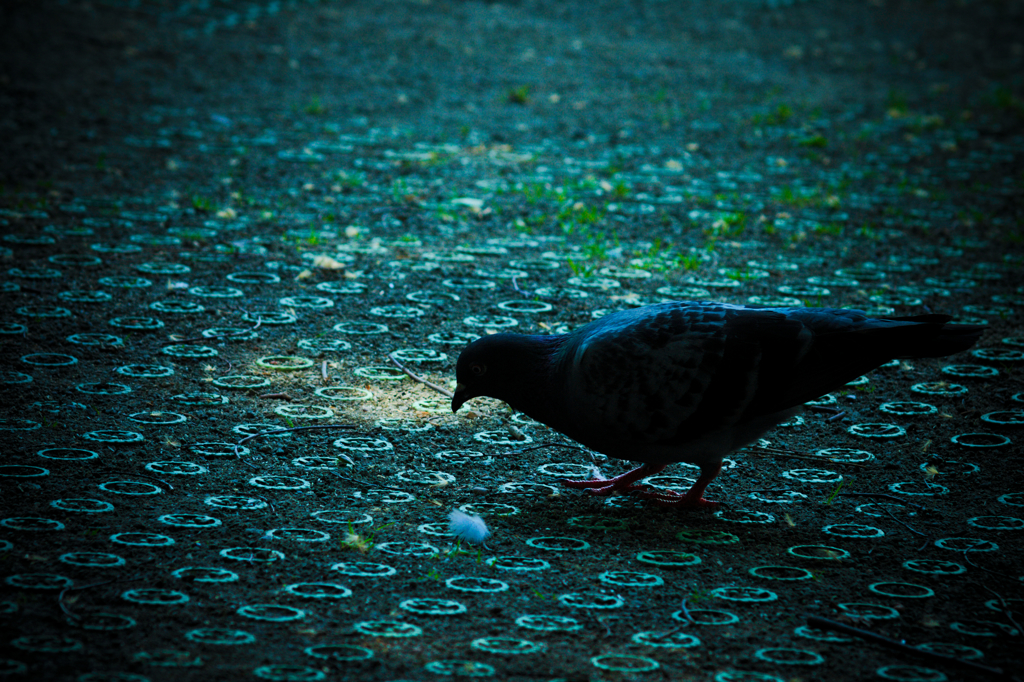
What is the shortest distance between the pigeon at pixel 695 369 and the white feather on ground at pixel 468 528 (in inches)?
22.0

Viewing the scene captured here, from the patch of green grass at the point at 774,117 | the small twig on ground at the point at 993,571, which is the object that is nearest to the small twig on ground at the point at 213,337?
the small twig on ground at the point at 993,571

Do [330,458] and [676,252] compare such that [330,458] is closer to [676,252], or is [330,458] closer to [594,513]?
[594,513]

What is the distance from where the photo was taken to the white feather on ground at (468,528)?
3.61m

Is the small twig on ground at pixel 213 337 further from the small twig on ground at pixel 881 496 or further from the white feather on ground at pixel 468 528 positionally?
the small twig on ground at pixel 881 496

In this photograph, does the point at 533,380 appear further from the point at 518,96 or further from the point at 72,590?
the point at 518,96

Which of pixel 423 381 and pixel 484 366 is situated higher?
pixel 484 366

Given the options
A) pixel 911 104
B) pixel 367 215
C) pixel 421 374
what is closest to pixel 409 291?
pixel 421 374

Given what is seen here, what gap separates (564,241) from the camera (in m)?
7.56

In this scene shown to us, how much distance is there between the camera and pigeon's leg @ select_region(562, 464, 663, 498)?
4121mm

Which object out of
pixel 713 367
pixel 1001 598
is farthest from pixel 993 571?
pixel 713 367

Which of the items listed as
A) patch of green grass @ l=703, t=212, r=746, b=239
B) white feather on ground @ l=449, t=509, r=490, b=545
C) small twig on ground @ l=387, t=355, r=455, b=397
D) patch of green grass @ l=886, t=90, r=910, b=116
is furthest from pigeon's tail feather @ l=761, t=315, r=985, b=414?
patch of green grass @ l=886, t=90, r=910, b=116

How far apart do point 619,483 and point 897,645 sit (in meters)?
1.43

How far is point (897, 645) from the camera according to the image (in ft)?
9.77

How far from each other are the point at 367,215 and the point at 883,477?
5.05m
